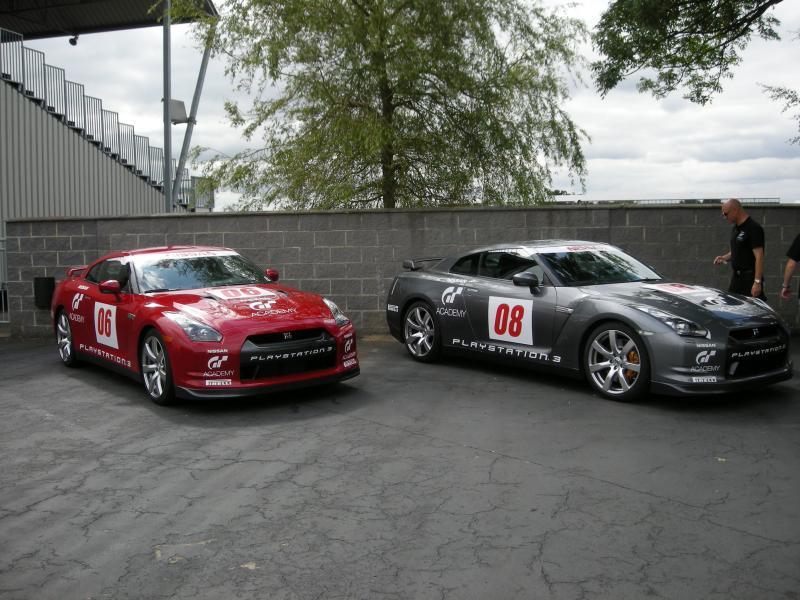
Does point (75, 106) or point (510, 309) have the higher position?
point (75, 106)

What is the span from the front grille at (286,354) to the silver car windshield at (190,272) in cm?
132

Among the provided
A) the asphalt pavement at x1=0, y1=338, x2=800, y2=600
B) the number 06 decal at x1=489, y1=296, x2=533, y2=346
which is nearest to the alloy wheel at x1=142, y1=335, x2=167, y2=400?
the asphalt pavement at x1=0, y1=338, x2=800, y2=600

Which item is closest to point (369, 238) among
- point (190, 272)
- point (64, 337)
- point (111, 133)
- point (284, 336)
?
point (190, 272)

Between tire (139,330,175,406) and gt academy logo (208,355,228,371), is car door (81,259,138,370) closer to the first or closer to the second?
tire (139,330,175,406)

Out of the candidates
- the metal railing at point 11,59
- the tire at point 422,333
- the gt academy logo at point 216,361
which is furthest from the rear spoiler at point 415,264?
the metal railing at point 11,59

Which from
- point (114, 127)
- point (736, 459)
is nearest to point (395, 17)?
point (736, 459)

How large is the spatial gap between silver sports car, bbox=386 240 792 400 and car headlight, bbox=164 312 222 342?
2.79 metres

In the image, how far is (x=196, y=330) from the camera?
6875mm

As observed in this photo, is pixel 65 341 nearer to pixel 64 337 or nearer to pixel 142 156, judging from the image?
pixel 64 337

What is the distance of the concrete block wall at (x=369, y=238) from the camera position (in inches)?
443

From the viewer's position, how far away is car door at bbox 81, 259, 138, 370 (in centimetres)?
766

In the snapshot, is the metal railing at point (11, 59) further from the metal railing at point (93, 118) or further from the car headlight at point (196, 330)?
the car headlight at point (196, 330)

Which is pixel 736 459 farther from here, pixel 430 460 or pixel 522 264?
pixel 522 264

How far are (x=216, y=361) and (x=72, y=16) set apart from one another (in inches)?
1024
